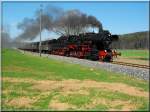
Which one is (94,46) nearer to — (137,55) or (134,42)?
(137,55)

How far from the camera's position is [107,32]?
3500cm

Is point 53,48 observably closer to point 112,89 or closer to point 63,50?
point 63,50

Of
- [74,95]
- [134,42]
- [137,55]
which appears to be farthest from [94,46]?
[134,42]

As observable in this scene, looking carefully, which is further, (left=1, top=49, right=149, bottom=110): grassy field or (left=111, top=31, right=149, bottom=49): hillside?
(left=111, top=31, right=149, bottom=49): hillside

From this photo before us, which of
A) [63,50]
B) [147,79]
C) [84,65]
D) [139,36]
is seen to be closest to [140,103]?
[147,79]

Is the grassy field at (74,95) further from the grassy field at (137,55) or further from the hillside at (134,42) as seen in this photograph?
the hillside at (134,42)

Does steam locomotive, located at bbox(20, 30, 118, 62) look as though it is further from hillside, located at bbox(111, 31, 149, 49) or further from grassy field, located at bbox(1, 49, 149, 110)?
hillside, located at bbox(111, 31, 149, 49)

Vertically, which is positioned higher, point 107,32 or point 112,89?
point 107,32

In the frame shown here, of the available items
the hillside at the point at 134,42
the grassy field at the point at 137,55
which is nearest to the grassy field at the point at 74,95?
the grassy field at the point at 137,55

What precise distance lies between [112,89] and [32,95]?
3.54m

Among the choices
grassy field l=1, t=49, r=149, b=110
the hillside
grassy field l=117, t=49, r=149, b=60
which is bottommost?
grassy field l=1, t=49, r=149, b=110

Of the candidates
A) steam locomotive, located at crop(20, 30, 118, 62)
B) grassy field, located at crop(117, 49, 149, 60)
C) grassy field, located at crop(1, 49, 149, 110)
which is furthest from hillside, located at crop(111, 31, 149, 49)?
grassy field, located at crop(1, 49, 149, 110)

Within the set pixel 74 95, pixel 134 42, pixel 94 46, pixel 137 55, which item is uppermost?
pixel 134 42

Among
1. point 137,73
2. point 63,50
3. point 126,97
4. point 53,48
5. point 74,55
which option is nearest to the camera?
point 126,97
